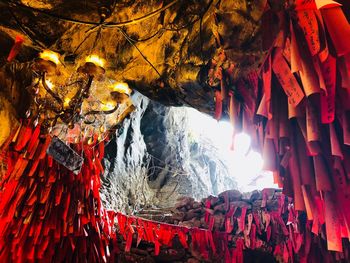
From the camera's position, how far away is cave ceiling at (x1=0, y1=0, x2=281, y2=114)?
10.9 ft

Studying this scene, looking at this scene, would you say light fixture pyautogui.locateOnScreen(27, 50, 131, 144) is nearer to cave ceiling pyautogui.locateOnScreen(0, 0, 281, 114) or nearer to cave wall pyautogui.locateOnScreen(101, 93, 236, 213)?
cave ceiling pyautogui.locateOnScreen(0, 0, 281, 114)

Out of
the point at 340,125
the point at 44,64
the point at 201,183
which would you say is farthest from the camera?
the point at 201,183

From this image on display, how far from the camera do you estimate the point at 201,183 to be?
7789mm

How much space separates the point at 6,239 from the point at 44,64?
1655 millimetres

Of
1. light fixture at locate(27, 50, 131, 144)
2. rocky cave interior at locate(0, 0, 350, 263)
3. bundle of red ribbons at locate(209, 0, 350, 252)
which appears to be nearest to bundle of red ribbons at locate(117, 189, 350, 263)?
rocky cave interior at locate(0, 0, 350, 263)

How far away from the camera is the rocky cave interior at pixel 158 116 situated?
146 cm

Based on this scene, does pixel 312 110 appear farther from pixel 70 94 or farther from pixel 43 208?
pixel 70 94

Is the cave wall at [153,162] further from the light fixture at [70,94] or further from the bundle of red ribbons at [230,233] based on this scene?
the light fixture at [70,94]

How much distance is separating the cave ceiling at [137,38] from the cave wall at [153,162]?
3.72ft

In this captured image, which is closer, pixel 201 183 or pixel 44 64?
pixel 44 64

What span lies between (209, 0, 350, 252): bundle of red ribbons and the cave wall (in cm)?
398

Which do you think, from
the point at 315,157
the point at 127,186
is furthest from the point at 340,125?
the point at 127,186

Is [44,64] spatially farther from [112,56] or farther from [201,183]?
[201,183]

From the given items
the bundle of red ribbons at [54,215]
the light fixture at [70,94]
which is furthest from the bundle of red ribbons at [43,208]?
the light fixture at [70,94]
